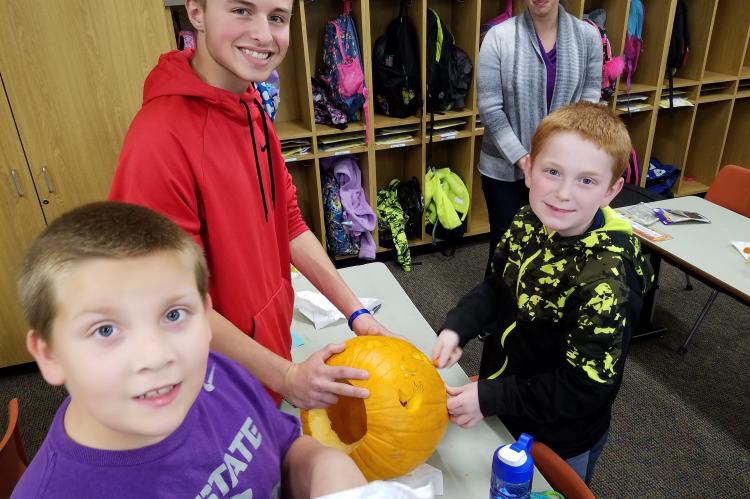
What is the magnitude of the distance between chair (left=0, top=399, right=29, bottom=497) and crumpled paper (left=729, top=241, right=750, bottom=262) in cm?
273

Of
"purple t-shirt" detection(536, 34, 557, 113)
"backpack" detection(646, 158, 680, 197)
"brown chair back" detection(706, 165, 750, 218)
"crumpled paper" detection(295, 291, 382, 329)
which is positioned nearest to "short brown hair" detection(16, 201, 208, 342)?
"crumpled paper" detection(295, 291, 382, 329)

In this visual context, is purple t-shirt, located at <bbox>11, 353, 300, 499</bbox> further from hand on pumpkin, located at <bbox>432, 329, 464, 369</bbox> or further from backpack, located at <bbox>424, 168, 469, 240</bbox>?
backpack, located at <bbox>424, 168, 469, 240</bbox>

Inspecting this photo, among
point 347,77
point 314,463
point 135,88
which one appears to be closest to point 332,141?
point 347,77

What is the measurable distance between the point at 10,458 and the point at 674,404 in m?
2.70

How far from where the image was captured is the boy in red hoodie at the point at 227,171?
103 cm

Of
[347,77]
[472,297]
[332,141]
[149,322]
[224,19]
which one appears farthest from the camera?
[332,141]

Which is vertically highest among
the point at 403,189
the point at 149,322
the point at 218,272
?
the point at 149,322

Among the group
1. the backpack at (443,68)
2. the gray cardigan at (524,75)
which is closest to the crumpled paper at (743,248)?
the gray cardigan at (524,75)

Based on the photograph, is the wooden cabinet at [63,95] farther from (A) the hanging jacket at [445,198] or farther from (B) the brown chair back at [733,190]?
(B) the brown chair back at [733,190]

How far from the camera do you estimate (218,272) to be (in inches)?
45.6

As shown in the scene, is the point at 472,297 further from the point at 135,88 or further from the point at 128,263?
the point at 135,88

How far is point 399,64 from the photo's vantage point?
11.7ft

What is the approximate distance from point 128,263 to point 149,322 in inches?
3.0

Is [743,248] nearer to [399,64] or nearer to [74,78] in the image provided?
[399,64]
